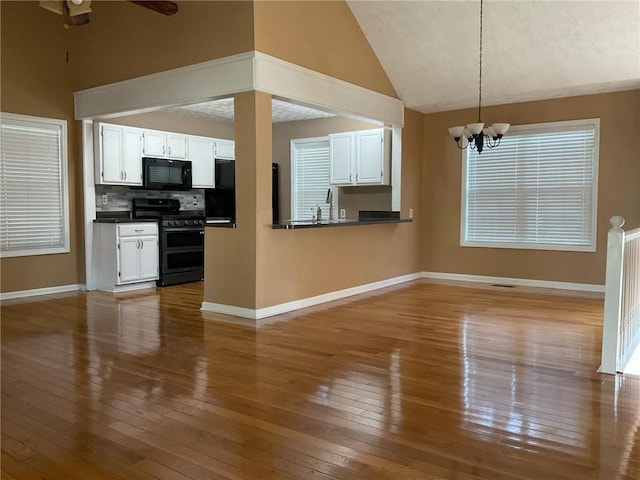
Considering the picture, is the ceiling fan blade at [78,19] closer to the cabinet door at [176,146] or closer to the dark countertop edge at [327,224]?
the dark countertop edge at [327,224]

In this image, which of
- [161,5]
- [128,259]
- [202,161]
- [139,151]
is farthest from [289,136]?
[161,5]

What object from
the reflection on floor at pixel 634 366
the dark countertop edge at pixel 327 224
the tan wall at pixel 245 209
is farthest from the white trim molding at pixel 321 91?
the reflection on floor at pixel 634 366

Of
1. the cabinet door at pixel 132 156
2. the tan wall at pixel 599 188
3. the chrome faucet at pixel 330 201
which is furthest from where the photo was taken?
the chrome faucet at pixel 330 201

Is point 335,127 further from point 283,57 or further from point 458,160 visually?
point 283,57

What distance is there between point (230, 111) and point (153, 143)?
1.23m

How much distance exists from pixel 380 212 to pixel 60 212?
166 inches

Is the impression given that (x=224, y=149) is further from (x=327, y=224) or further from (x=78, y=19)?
(x=78, y=19)

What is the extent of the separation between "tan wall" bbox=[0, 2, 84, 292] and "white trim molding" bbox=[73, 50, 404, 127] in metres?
0.29

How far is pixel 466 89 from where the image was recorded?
6980 mm

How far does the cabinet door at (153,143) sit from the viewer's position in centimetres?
721

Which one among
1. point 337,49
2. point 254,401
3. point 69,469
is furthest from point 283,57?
point 69,469

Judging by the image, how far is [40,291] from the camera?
21.1ft

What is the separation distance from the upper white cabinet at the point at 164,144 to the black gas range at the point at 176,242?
692mm

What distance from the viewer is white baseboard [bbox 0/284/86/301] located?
20.0ft
